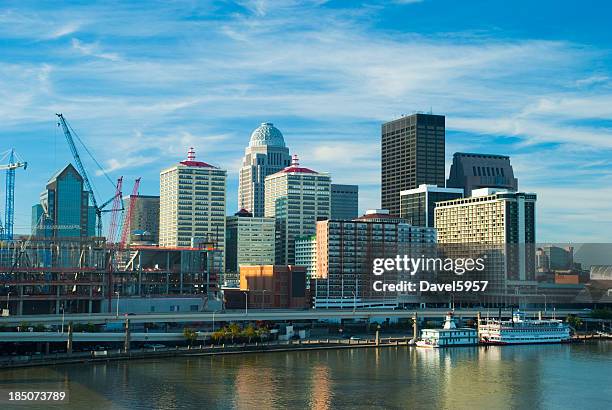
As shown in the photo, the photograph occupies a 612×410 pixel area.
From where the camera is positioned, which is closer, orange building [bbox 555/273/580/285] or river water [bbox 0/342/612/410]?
river water [bbox 0/342/612/410]

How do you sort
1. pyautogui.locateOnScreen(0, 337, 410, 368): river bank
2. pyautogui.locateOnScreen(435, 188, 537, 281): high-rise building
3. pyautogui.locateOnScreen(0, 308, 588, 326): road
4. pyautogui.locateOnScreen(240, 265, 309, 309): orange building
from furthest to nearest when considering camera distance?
pyautogui.locateOnScreen(435, 188, 537, 281): high-rise building, pyautogui.locateOnScreen(240, 265, 309, 309): orange building, pyautogui.locateOnScreen(0, 308, 588, 326): road, pyautogui.locateOnScreen(0, 337, 410, 368): river bank

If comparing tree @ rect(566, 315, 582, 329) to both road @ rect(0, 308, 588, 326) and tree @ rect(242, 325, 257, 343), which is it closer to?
road @ rect(0, 308, 588, 326)

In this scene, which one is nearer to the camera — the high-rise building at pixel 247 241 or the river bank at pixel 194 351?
the river bank at pixel 194 351

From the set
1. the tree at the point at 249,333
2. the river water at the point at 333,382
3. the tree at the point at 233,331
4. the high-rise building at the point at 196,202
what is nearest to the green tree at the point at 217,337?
the tree at the point at 233,331

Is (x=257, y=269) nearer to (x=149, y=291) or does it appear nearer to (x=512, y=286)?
(x=149, y=291)

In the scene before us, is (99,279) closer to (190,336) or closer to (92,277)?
(92,277)

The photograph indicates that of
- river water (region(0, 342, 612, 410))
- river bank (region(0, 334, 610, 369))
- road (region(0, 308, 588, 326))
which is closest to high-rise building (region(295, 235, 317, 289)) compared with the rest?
road (region(0, 308, 588, 326))

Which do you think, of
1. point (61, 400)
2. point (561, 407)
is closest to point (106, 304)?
point (61, 400)

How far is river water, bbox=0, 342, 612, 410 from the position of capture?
187ft

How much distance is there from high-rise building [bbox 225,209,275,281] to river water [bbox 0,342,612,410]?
105 metres

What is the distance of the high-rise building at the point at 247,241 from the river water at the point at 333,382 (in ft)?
345

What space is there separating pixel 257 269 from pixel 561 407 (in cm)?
8870

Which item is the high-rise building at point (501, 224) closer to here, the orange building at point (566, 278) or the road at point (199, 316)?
the orange building at point (566, 278)

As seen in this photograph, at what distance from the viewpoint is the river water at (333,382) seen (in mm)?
57031
